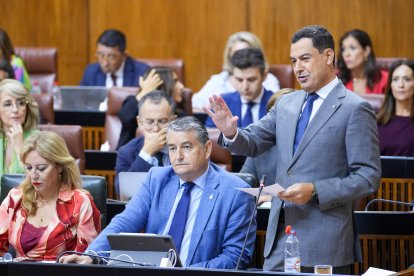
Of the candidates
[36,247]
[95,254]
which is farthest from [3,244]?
[95,254]

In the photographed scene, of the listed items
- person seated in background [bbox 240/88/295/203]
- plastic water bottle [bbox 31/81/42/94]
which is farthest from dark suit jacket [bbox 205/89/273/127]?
plastic water bottle [bbox 31/81/42/94]

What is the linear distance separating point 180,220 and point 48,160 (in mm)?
724

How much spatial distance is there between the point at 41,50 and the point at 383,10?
307 cm

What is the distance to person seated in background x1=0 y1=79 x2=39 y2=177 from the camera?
5496 millimetres

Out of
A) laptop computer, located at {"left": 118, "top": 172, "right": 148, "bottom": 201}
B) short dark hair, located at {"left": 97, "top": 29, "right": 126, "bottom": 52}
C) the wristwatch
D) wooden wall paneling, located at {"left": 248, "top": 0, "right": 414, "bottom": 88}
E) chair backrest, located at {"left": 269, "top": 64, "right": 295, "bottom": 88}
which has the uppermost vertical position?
wooden wall paneling, located at {"left": 248, "top": 0, "right": 414, "bottom": 88}

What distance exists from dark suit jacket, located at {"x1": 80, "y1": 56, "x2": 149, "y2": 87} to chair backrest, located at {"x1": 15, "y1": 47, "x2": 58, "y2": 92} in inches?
14.9

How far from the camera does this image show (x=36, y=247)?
4.29 meters

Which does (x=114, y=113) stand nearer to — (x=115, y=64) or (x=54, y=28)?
(x=115, y=64)

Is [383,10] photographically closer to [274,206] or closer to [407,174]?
[407,174]

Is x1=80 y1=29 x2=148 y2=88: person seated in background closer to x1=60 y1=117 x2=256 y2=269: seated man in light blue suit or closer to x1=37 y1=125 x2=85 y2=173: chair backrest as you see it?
x1=37 y1=125 x2=85 y2=173: chair backrest

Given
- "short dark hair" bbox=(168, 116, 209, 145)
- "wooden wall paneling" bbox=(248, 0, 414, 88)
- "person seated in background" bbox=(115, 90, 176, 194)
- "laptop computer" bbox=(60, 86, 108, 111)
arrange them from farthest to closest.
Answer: "wooden wall paneling" bbox=(248, 0, 414, 88), "laptop computer" bbox=(60, 86, 108, 111), "person seated in background" bbox=(115, 90, 176, 194), "short dark hair" bbox=(168, 116, 209, 145)

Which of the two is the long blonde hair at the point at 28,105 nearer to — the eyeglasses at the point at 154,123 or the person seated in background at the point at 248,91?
the eyeglasses at the point at 154,123

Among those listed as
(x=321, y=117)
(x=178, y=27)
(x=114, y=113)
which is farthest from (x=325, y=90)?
(x=178, y=27)

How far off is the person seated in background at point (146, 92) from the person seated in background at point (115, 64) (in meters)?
1.53
